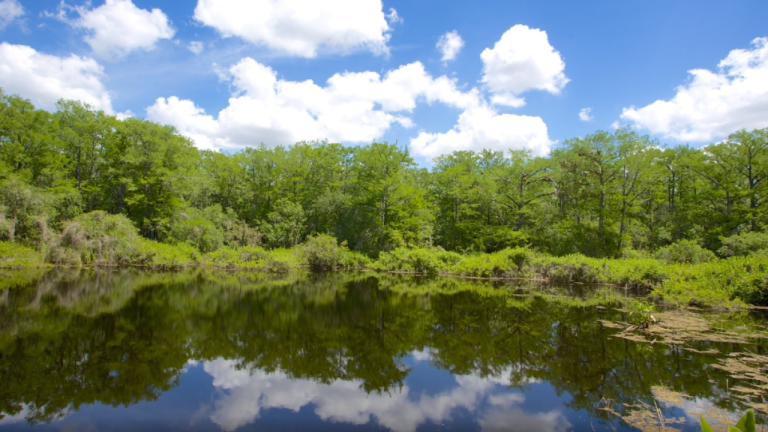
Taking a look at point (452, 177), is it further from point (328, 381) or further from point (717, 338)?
point (328, 381)

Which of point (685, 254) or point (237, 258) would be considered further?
point (237, 258)

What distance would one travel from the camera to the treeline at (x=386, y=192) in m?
30.2

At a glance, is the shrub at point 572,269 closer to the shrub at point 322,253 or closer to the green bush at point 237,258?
the shrub at point 322,253

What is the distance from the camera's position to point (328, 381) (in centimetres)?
693

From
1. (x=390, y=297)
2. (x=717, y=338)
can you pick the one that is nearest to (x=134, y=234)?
(x=390, y=297)

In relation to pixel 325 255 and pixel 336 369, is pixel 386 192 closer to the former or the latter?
pixel 325 255

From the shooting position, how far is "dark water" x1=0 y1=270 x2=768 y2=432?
18.4 ft

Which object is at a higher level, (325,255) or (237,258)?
(325,255)

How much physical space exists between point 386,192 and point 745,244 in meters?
26.0

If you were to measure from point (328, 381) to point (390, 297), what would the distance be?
33.9 feet

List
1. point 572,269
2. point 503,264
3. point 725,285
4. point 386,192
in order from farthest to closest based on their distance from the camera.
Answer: point 386,192 < point 503,264 < point 572,269 < point 725,285

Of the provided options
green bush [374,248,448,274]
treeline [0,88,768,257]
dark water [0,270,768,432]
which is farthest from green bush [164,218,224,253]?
dark water [0,270,768,432]

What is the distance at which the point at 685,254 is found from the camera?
2292cm

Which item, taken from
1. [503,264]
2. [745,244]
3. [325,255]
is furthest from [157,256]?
[745,244]
